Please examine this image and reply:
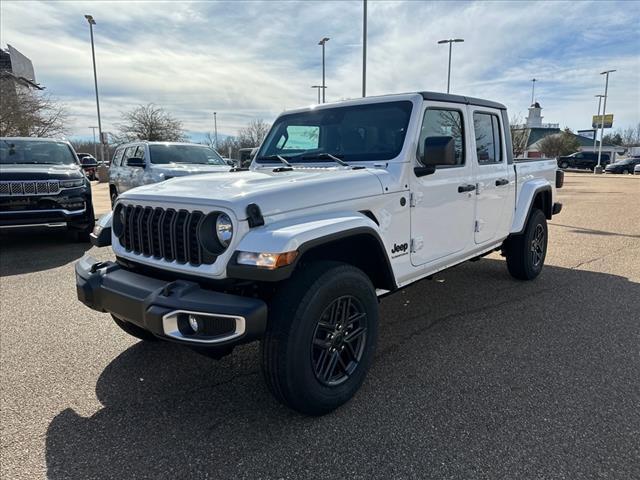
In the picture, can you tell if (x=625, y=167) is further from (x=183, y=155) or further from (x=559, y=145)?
(x=183, y=155)

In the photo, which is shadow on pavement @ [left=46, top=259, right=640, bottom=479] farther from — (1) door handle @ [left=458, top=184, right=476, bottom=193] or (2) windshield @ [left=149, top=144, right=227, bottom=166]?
(2) windshield @ [left=149, top=144, right=227, bottom=166]

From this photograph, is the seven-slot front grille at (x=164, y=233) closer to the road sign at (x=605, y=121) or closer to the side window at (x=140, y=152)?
the side window at (x=140, y=152)

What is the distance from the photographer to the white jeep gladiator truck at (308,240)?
2422 millimetres

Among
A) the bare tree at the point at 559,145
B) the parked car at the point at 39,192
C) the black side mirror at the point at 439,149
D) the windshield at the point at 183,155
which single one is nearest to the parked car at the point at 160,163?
the windshield at the point at 183,155

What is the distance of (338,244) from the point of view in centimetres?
302

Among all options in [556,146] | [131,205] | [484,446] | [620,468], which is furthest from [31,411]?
[556,146]

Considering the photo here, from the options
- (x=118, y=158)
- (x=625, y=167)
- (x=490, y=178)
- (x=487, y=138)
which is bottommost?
(x=625, y=167)

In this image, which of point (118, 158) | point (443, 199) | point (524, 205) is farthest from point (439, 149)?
point (118, 158)

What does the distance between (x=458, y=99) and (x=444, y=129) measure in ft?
1.34

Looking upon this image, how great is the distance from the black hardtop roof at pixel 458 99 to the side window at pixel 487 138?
0.11 m

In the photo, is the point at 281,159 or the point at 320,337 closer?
the point at 320,337

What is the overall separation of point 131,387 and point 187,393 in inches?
16.3

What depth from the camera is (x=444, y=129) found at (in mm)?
3896

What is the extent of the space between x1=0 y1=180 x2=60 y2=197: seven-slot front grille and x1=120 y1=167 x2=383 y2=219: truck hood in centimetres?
501
